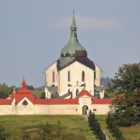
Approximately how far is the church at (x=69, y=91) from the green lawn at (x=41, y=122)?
3838mm

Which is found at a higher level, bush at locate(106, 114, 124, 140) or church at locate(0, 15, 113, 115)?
church at locate(0, 15, 113, 115)

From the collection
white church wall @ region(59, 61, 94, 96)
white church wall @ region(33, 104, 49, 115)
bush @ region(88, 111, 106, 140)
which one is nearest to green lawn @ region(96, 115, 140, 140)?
bush @ region(88, 111, 106, 140)

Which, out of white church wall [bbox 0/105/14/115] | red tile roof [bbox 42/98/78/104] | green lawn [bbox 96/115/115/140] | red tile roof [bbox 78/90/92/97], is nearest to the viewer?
green lawn [bbox 96/115/115/140]

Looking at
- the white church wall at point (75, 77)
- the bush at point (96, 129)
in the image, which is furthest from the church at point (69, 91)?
the bush at point (96, 129)

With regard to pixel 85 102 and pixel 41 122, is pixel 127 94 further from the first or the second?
pixel 85 102

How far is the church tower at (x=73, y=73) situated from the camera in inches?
5022

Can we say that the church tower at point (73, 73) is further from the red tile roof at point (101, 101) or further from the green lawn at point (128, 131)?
the green lawn at point (128, 131)

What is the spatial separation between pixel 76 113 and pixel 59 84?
13.3 metres

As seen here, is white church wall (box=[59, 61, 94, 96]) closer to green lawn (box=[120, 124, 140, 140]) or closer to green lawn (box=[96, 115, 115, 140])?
green lawn (box=[96, 115, 115, 140])

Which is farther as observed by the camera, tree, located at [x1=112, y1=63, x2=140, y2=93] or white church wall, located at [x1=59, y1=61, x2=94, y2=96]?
white church wall, located at [x1=59, y1=61, x2=94, y2=96]

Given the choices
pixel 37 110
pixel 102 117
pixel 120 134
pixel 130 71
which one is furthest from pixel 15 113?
pixel 120 134

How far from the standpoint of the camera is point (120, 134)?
281 feet

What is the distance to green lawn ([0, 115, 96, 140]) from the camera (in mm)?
87162

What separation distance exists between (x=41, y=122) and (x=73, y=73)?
93.9ft
